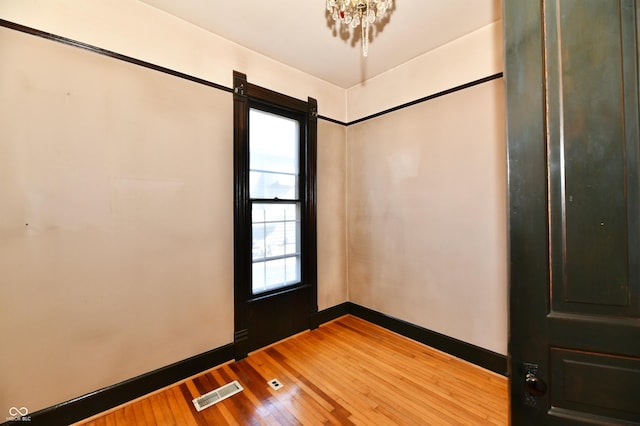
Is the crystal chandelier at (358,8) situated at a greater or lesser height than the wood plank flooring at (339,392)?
greater

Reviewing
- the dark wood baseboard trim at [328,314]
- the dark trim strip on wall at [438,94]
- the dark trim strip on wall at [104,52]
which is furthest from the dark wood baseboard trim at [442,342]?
the dark trim strip on wall at [104,52]

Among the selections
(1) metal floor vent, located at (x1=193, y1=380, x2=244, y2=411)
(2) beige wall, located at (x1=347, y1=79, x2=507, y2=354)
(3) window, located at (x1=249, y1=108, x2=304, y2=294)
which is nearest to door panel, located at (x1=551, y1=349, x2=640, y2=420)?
(2) beige wall, located at (x1=347, y1=79, x2=507, y2=354)

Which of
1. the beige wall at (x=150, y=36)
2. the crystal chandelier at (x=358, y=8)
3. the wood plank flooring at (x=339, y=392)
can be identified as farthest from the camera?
the wood plank flooring at (x=339, y=392)

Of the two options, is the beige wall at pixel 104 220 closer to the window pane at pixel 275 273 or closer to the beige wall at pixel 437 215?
the window pane at pixel 275 273

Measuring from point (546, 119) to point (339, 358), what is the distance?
242 centimetres

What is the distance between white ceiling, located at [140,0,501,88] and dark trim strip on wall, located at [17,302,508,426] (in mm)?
2818

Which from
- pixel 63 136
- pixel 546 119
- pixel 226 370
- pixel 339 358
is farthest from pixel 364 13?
pixel 226 370

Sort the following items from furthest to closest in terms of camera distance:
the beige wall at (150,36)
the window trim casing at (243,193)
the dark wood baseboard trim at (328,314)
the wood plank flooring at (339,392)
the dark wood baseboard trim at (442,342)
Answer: the dark wood baseboard trim at (328,314) < the window trim casing at (243,193) < the dark wood baseboard trim at (442,342) < the wood plank flooring at (339,392) < the beige wall at (150,36)

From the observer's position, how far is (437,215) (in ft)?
8.54

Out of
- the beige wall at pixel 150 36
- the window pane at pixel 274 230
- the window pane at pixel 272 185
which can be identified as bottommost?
the window pane at pixel 274 230

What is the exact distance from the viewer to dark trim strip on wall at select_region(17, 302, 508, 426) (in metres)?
1.71

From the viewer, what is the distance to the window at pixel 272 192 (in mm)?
2518

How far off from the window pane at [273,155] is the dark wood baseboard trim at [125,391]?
1.54 m

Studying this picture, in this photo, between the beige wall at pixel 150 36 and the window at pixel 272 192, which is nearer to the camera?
the beige wall at pixel 150 36
